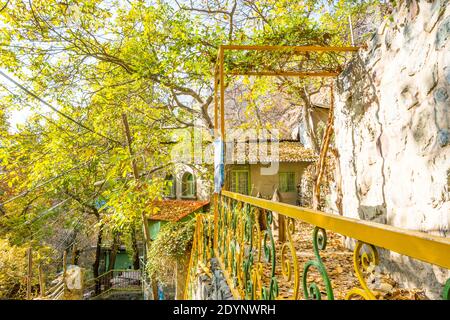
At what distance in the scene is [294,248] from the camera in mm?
1209

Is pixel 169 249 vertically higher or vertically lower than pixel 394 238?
lower

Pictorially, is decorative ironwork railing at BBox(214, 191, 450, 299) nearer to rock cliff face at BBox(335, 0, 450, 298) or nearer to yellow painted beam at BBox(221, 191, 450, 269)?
yellow painted beam at BBox(221, 191, 450, 269)

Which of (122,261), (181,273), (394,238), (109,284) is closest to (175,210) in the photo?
(181,273)

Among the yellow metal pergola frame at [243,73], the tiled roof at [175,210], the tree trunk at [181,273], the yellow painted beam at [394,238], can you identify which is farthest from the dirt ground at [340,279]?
the tiled roof at [175,210]

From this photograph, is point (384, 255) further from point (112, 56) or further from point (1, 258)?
point (1, 258)

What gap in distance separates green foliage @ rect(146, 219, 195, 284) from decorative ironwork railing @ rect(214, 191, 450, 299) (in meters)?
4.71

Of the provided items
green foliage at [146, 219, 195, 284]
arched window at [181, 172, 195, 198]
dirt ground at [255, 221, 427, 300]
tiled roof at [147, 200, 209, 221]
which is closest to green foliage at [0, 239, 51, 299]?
tiled roof at [147, 200, 209, 221]

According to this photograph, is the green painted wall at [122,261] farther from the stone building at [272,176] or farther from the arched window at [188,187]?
the stone building at [272,176]

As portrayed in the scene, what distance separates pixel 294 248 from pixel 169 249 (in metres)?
7.58

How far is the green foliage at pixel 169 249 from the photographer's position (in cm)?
816

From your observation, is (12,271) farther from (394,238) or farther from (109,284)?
(394,238)

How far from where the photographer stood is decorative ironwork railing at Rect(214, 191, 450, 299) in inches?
25.9
